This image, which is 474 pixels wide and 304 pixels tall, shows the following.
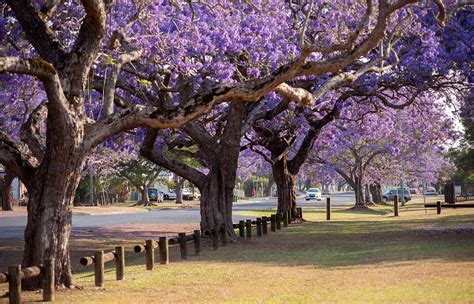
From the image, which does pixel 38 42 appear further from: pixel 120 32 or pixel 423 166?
pixel 423 166

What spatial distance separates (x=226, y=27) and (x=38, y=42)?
8.05 m

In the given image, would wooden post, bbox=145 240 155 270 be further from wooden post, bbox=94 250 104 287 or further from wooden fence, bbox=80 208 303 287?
wooden post, bbox=94 250 104 287

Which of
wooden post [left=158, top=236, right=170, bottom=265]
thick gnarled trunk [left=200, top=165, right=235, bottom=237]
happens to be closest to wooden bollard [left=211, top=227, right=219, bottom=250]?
thick gnarled trunk [left=200, top=165, right=235, bottom=237]

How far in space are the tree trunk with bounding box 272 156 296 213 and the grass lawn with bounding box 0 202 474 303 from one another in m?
11.6

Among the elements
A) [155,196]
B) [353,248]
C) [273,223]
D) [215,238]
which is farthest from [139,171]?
[353,248]

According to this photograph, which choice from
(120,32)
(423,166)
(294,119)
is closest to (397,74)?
(294,119)

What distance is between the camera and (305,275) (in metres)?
13.0

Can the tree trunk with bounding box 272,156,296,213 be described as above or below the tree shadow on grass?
above

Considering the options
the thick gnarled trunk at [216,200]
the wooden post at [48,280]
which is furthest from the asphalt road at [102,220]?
the wooden post at [48,280]

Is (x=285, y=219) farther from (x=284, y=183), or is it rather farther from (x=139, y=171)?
(x=139, y=171)

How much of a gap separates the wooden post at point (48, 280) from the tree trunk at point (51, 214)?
0.71 meters

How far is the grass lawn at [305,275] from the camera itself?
34.1ft

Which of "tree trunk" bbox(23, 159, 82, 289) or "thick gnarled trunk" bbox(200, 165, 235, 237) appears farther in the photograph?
"thick gnarled trunk" bbox(200, 165, 235, 237)

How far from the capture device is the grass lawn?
409 inches
